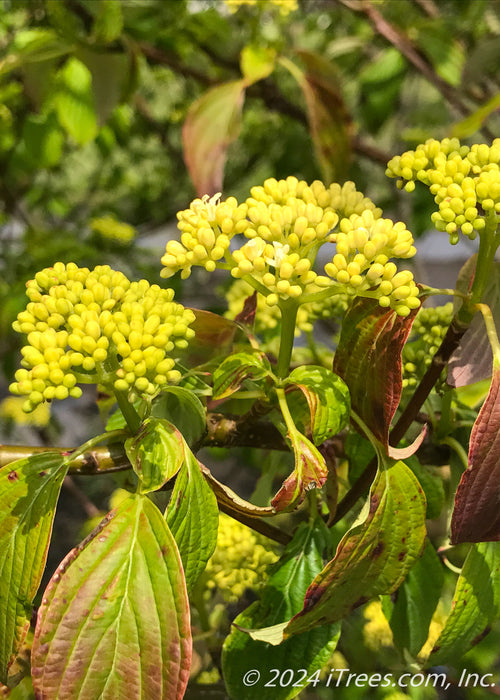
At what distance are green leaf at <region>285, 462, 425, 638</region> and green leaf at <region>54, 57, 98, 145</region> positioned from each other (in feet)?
2.53

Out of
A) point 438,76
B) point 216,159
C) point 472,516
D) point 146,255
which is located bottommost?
point 146,255

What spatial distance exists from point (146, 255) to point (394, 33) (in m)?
0.86

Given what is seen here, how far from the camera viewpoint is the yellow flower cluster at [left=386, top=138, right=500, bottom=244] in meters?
0.38

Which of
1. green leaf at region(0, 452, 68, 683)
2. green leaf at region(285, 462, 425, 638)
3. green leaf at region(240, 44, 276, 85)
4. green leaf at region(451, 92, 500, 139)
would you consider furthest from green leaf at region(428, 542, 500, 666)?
green leaf at region(240, 44, 276, 85)

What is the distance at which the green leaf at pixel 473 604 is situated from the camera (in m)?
0.44

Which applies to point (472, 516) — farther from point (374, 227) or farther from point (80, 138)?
point (80, 138)

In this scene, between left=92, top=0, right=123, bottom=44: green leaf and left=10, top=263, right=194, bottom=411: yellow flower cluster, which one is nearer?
left=10, top=263, right=194, bottom=411: yellow flower cluster

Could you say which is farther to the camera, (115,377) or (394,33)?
(394,33)

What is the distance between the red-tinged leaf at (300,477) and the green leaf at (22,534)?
0.14 m

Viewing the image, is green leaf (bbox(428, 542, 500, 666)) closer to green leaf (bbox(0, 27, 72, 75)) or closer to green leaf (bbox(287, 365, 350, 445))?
green leaf (bbox(287, 365, 350, 445))

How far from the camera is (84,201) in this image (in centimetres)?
218

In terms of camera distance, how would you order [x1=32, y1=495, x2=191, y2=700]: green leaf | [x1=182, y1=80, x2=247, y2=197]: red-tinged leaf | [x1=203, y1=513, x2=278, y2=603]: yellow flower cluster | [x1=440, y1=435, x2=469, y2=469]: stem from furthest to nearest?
[x1=182, y1=80, x2=247, y2=197]: red-tinged leaf, [x1=203, y1=513, x2=278, y2=603]: yellow flower cluster, [x1=440, y1=435, x2=469, y2=469]: stem, [x1=32, y1=495, x2=191, y2=700]: green leaf

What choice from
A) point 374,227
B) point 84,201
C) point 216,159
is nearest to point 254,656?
point 374,227

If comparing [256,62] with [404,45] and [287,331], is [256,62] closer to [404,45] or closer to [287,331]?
[404,45]
